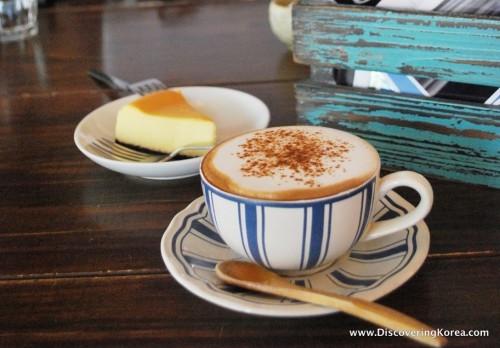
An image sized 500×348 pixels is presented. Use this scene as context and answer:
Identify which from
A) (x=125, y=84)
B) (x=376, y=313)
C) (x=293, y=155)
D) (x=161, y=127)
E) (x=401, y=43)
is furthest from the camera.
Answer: (x=125, y=84)

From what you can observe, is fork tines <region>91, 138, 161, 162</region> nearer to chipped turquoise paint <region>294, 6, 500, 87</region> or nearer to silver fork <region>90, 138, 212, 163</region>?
silver fork <region>90, 138, 212, 163</region>

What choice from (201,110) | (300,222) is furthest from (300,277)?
(201,110)

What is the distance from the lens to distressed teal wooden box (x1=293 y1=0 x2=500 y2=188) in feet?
Result: 2.15

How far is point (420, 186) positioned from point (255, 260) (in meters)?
0.15

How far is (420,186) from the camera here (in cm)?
52

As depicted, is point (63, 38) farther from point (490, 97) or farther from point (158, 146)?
point (490, 97)

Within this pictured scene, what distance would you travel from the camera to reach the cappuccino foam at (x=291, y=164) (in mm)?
495

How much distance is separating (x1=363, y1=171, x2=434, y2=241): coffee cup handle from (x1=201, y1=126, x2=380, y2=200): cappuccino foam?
0.02 m

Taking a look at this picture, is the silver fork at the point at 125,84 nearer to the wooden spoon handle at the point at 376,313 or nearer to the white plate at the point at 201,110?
the white plate at the point at 201,110

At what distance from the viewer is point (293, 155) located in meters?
0.55

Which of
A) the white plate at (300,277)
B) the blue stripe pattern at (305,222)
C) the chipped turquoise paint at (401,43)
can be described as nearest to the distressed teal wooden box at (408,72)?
the chipped turquoise paint at (401,43)

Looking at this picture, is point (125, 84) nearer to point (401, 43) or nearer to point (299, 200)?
point (401, 43)

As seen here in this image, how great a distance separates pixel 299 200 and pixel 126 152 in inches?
15.2

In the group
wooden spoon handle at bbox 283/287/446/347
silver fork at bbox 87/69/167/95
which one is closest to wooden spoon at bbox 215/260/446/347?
wooden spoon handle at bbox 283/287/446/347
